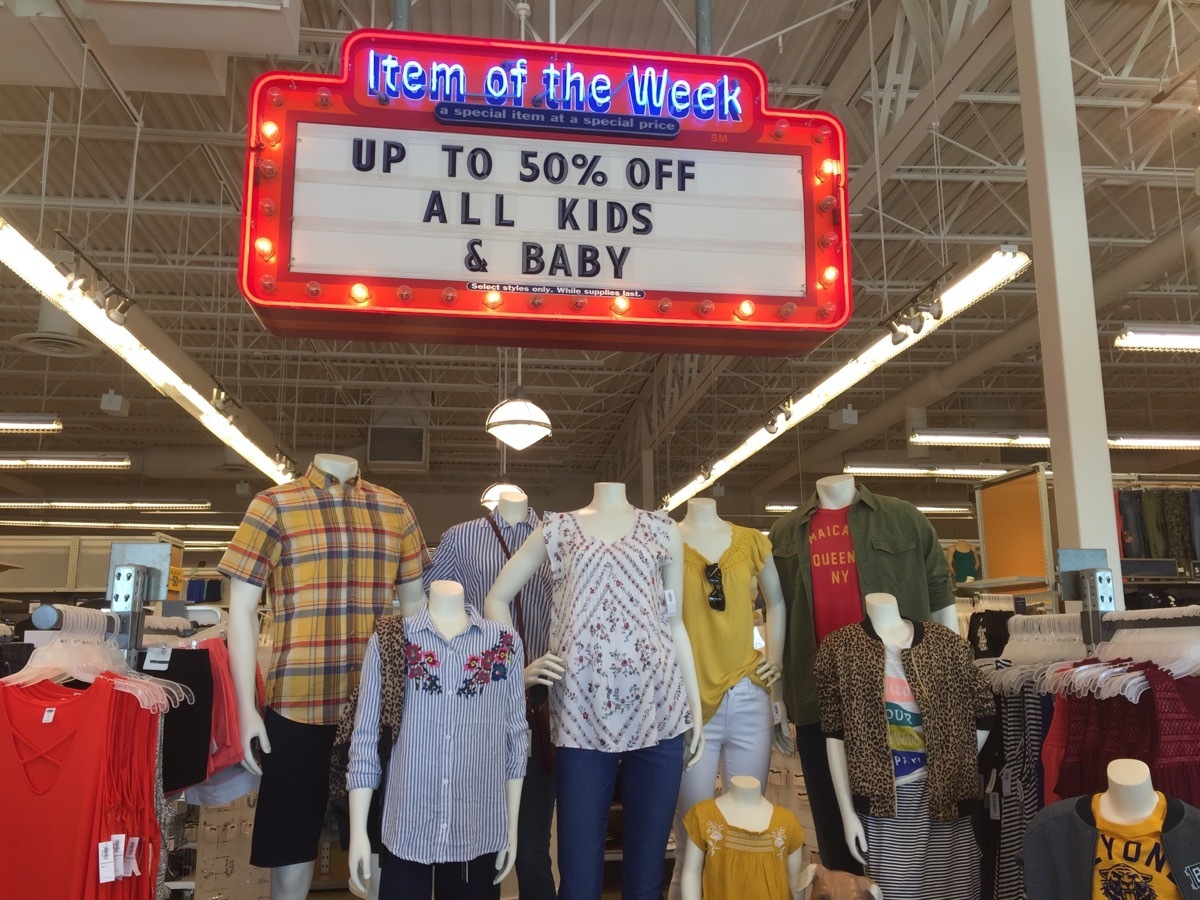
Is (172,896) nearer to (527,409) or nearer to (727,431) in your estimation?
(527,409)

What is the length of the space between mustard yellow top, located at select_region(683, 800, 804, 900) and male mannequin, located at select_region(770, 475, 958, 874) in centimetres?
46

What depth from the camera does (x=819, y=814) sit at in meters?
3.39

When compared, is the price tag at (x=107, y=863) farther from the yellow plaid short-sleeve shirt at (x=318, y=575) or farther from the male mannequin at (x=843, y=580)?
the male mannequin at (x=843, y=580)

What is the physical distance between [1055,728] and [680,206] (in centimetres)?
194

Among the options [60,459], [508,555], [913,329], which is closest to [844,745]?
[508,555]

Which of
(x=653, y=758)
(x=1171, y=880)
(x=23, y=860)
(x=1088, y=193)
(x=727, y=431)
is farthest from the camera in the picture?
(x=727, y=431)

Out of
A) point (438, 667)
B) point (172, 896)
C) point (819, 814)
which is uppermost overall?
point (438, 667)

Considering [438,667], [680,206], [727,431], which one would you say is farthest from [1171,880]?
[727,431]

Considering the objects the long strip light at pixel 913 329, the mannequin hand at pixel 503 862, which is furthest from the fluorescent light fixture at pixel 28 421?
the mannequin hand at pixel 503 862

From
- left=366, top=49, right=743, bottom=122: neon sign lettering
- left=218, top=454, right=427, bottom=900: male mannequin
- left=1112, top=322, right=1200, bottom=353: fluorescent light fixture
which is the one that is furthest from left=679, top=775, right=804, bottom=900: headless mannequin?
left=1112, top=322, right=1200, bottom=353: fluorescent light fixture

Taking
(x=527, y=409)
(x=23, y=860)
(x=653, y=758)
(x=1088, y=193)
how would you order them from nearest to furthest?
(x=23, y=860) → (x=653, y=758) → (x=527, y=409) → (x=1088, y=193)

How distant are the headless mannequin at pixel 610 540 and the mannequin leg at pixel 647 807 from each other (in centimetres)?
14

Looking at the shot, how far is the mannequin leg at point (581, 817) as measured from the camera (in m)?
2.79

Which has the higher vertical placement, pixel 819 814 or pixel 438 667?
pixel 438 667
